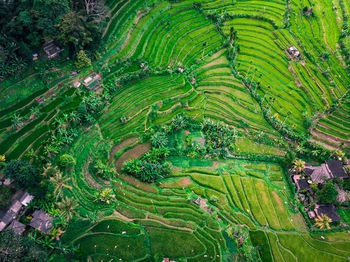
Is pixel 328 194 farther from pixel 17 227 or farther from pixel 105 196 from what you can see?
pixel 17 227

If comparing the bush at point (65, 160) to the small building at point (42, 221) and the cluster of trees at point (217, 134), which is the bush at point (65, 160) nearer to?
the small building at point (42, 221)

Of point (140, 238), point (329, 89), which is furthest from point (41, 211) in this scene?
point (329, 89)

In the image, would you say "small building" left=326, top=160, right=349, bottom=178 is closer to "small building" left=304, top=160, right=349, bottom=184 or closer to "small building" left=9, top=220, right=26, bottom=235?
"small building" left=304, top=160, right=349, bottom=184

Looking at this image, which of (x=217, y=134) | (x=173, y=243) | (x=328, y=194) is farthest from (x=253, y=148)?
(x=173, y=243)

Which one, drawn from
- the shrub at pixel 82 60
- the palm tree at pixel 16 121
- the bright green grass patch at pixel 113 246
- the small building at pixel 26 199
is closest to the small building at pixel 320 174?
the bright green grass patch at pixel 113 246

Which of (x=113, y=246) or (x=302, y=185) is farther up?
(x=302, y=185)

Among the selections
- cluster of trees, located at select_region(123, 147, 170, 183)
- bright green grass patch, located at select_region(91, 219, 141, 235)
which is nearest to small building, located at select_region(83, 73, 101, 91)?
cluster of trees, located at select_region(123, 147, 170, 183)
